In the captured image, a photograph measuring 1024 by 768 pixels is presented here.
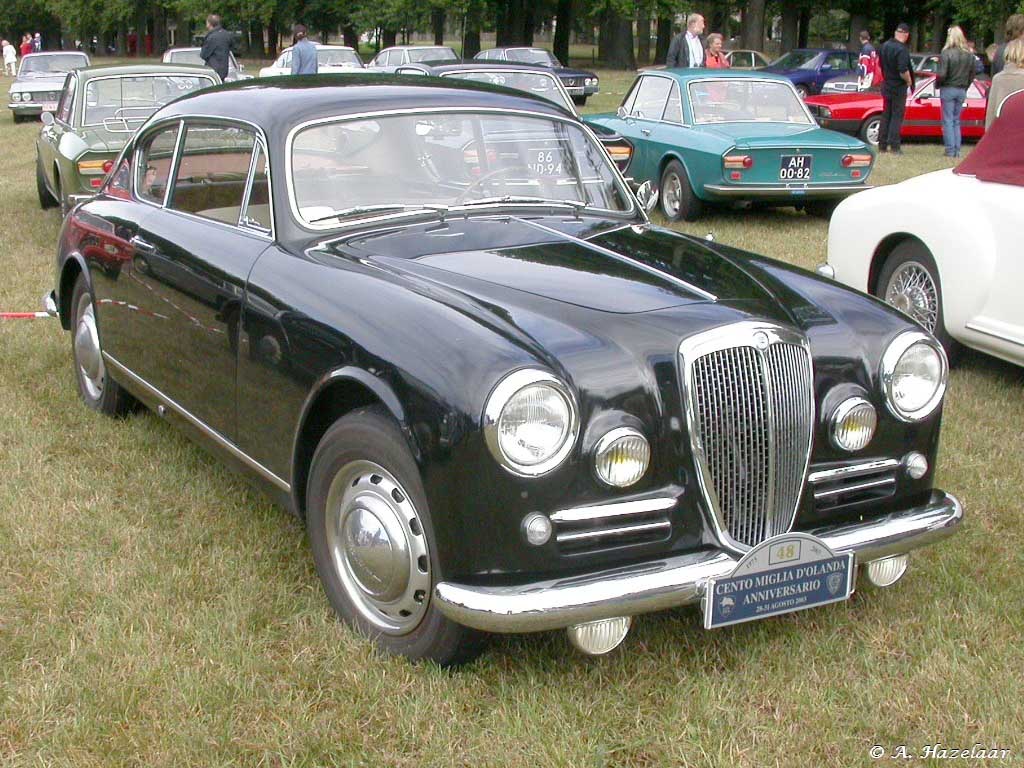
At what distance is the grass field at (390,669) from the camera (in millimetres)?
3080

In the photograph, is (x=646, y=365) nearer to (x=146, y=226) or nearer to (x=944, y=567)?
(x=944, y=567)

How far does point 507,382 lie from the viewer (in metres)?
3.01

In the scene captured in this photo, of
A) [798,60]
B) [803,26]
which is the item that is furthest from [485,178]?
[803,26]

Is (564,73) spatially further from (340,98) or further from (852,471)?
(852,471)

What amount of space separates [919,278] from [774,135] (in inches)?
189

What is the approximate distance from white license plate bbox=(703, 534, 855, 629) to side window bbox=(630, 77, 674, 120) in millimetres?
9261

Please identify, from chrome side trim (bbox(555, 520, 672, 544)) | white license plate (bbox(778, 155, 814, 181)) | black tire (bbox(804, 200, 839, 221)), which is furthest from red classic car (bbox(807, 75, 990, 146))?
chrome side trim (bbox(555, 520, 672, 544))

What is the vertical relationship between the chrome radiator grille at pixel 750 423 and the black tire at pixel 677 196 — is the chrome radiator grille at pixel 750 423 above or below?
above

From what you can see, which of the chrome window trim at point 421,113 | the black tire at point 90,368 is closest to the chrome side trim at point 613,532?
the chrome window trim at point 421,113

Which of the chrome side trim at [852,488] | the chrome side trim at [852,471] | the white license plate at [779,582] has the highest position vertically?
the chrome side trim at [852,471]

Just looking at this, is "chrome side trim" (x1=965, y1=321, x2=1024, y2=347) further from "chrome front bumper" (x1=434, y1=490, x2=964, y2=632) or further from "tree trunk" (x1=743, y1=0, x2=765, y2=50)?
"tree trunk" (x1=743, y1=0, x2=765, y2=50)

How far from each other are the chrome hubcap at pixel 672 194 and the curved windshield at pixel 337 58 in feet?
55.5

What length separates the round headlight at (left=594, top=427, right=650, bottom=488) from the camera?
121 inches

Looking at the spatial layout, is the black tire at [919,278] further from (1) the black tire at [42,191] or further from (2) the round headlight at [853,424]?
(1) the black tire at [42,191]
